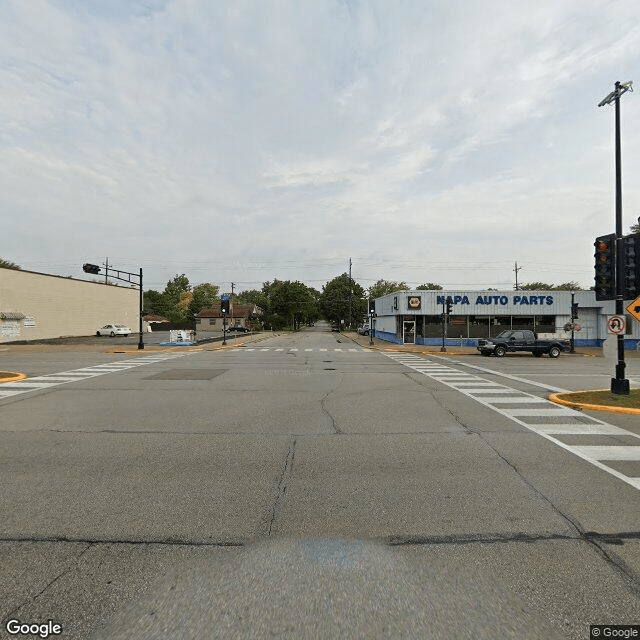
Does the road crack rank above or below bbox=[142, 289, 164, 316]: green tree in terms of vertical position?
below

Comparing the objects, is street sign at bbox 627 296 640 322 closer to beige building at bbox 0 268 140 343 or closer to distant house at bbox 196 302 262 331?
beige building at bbox 0 268 140 343

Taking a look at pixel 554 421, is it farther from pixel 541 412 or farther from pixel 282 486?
pixel 282 486

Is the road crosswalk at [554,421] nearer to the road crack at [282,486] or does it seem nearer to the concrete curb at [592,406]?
the concrete curb at [592,406]

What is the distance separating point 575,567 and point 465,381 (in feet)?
39.4

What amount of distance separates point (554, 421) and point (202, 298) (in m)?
115

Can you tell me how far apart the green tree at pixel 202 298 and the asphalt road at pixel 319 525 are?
108379 millimetres

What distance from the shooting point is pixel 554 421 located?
875 centimetres

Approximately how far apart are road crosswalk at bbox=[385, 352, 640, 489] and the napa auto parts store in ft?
76.9

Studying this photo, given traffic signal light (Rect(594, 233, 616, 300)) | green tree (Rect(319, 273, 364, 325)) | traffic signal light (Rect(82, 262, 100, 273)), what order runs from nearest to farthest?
traffic signal light (Rect(594, 233, 616, 300)) → traffic signal light (Rect(82, 262, 100, 273)) → green tree (Rect(319, 273, 364, 325))

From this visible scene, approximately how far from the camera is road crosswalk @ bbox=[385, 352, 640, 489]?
250 inches

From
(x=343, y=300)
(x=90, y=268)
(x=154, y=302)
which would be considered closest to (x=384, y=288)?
(x=343, y=300)

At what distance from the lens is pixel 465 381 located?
Result: 49.2 feet

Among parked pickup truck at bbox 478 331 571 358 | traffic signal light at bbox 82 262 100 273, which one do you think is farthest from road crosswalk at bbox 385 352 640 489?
traffic signal light at bbox 82 262 100 273

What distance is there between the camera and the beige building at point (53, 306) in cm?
4191
